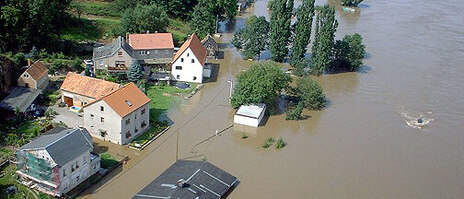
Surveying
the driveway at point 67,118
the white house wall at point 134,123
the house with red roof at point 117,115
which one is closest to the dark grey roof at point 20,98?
the driveway at point 67,118

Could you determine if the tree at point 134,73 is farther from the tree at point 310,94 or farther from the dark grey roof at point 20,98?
the tree at point 310,94

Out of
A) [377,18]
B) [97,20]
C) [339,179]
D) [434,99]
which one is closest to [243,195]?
[339,179]

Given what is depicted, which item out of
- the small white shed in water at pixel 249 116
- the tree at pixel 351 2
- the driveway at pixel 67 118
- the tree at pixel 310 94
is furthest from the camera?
the tree at pixel 351 2

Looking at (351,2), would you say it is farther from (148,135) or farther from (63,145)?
(63,145)

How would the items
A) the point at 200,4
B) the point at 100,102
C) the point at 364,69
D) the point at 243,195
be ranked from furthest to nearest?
the point at 200,4 → the point at 364,69 → the point at 100,102 → the point at 243,195

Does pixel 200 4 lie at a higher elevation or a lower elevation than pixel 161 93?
higher

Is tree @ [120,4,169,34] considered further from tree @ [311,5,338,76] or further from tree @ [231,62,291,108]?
tree @ [311,5,338,76]

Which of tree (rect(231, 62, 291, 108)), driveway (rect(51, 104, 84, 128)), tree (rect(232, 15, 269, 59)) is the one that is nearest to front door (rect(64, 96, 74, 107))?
driveway (rect(51, 104, 84, 128))

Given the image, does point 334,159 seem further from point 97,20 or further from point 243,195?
point 97,20
